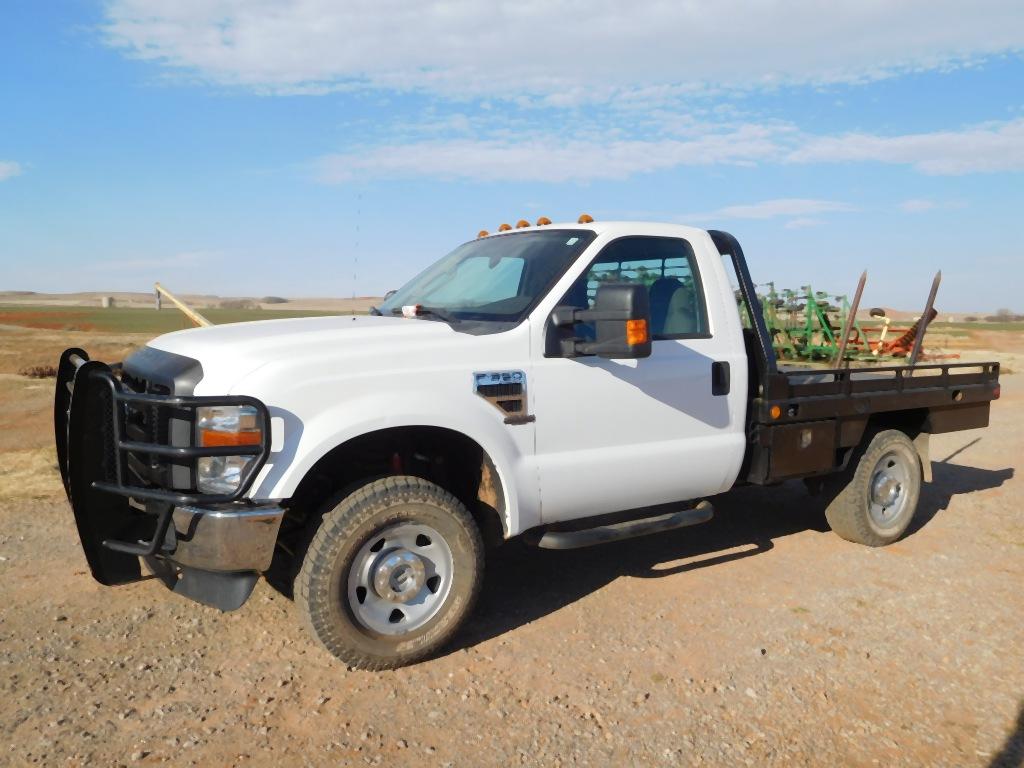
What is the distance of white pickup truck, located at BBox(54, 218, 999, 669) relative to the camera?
351cm

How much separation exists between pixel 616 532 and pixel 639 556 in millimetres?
1255

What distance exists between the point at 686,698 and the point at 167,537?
2.34 metres

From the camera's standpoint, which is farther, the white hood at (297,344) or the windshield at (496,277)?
the windshield at (496,277)

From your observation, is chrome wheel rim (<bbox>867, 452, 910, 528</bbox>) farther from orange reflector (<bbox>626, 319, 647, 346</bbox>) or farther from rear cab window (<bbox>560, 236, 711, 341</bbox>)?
orange reflector (<bbox>626, 319, 647, 346</bbox>)

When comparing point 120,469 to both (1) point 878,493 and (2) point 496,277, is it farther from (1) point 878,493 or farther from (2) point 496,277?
(1) point 878,493

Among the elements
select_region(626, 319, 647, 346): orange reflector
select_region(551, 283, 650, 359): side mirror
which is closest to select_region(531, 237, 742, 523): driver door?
select_region(551, 283, 650, 359): side mirror

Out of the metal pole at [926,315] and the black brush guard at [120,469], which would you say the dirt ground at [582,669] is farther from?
the metal pole at [926,315]

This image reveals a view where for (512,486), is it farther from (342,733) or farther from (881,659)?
(881,659)

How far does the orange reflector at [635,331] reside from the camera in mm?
3824

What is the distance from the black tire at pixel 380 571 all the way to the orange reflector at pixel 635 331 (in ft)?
3.66

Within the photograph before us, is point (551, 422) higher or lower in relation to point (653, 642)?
higher

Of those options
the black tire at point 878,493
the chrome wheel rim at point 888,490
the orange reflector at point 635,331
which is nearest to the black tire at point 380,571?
the orange reflector at point 635,331

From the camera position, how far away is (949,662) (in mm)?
4039

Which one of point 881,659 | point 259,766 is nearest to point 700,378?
point 881,659
